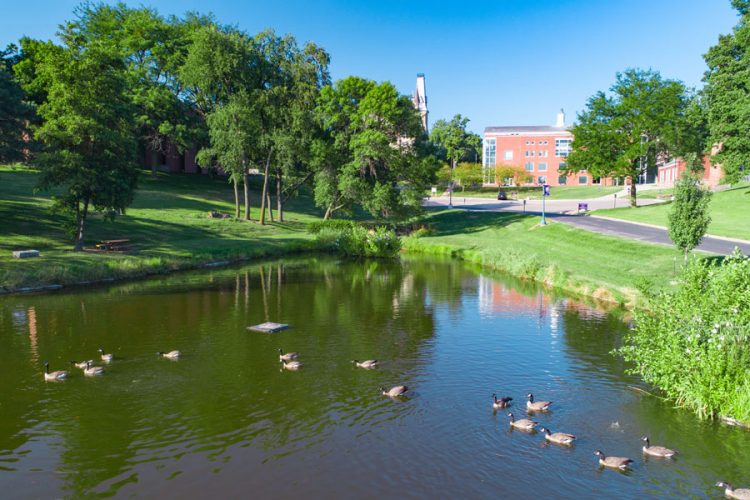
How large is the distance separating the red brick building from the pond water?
114m

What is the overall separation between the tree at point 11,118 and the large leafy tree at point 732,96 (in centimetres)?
6543

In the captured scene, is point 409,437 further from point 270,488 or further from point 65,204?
point 65,204

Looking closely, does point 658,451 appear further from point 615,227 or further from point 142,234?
point 142,234

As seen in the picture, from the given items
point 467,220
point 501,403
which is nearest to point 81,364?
point 501,403

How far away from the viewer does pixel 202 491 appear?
44.3ft

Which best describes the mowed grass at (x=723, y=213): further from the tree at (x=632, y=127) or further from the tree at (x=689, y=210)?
the tree at (x=689, y=210)

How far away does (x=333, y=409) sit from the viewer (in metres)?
18.4

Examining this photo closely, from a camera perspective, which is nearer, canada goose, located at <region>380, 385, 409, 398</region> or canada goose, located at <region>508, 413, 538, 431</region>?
canada goose, located at <region>508, 413, 538, 431</region>

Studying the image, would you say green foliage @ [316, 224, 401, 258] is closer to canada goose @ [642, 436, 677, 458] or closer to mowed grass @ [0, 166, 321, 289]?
mowed grass @ [0, 166, 321, 289]

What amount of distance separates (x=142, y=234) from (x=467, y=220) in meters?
43.1

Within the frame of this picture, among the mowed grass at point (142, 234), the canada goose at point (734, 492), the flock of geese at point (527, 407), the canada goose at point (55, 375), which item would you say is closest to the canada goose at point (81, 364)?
the flock of geese at point (527, 407)

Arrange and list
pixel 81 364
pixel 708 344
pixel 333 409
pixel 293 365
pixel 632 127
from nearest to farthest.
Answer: pixel 708 344, pixel 333 409, pixel 81 364, pixel 293 365, pixel 632 127

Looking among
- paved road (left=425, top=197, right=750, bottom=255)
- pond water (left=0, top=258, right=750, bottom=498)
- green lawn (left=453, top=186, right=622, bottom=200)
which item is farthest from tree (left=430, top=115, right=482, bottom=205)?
pond water (left=0, top=258, right=750, bottom=498)

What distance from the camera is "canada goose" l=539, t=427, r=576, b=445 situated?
15602 mm
